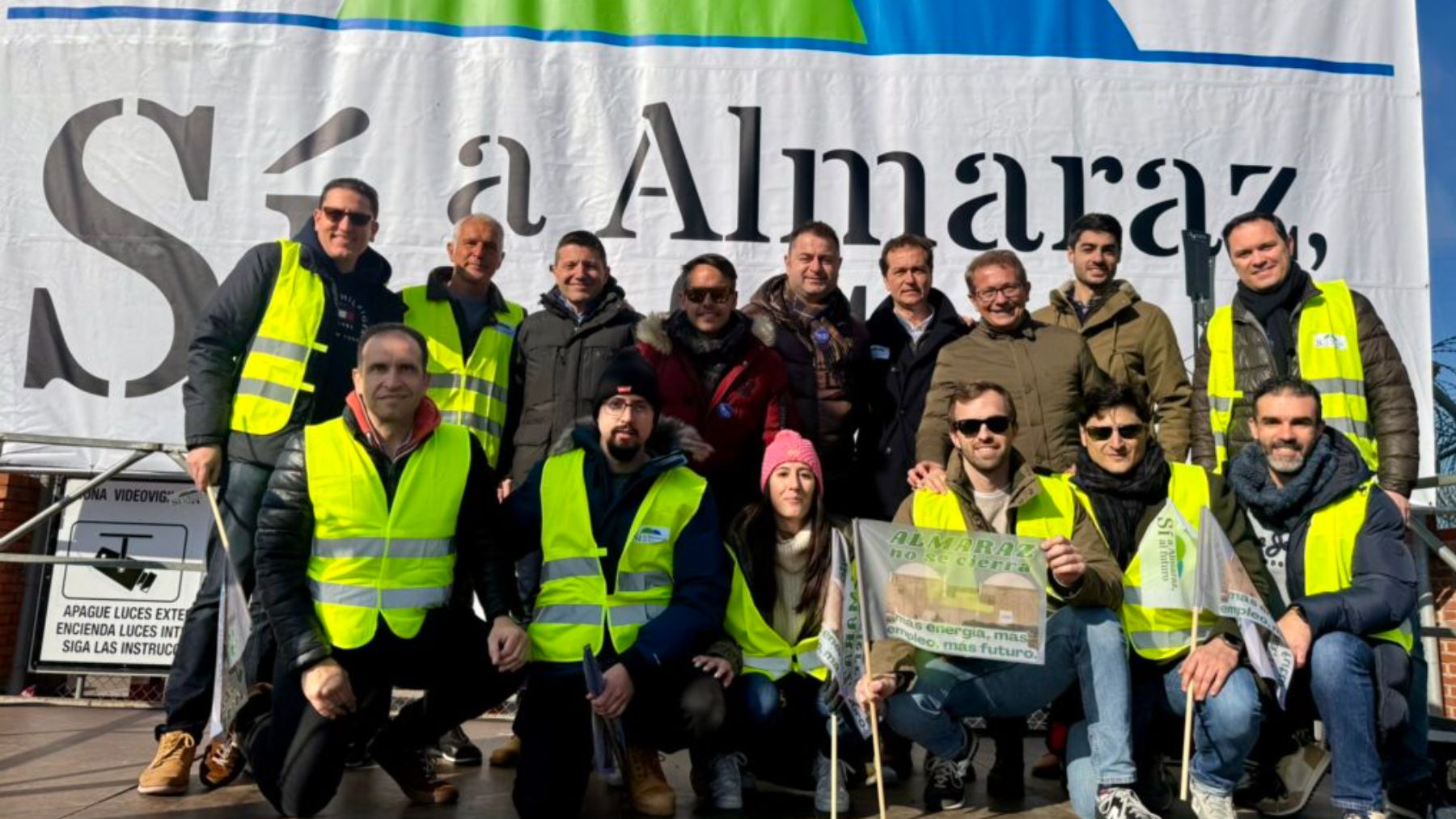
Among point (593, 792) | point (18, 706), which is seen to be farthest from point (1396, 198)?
point (18, 706)

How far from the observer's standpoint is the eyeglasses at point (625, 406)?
321 cm

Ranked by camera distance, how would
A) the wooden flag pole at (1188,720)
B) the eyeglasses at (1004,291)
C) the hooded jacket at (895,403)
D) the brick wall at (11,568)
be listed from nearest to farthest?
the wooden flag pole at (1188,720) < the eyeglasses at (1004,291) < the hooded jacket at (895,403) < the brick wall at (11,568)

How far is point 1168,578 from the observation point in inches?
123

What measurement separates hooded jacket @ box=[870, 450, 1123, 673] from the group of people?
11 mm

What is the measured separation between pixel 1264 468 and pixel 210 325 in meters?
3.23

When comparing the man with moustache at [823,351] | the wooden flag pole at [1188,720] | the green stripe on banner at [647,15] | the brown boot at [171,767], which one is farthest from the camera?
the green stripe on banner at [647,15]

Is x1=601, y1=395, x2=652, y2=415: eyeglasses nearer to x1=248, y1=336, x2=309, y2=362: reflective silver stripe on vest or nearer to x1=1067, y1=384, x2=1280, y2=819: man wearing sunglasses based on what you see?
x1=248, y1=336, x2=309, y2=362: reflective silver stripe on vest

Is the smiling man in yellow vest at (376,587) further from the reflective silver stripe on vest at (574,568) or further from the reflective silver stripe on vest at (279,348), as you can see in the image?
the reflective silver stripe on vest at (279,348)

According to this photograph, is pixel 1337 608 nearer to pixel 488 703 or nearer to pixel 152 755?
pixel 488 703

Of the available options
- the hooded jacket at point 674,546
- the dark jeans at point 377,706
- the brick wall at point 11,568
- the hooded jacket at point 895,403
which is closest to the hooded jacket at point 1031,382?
the hooded jacket at point 895,403

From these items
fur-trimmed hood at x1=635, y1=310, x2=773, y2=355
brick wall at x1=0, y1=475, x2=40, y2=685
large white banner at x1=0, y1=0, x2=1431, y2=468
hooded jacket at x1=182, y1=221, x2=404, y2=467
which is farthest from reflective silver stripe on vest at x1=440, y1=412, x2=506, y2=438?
brick wall at x1=0, y1=475, x2=40, y2=685

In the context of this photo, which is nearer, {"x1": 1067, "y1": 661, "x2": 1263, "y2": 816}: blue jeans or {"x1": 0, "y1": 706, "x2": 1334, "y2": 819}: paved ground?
{"x1": 1067, "y1": 661, "x2": 1263, "y2": 816}: blue jeans

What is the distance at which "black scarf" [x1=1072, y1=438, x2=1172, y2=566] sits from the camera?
3.18 meters

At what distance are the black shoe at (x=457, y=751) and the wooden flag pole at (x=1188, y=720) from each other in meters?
2.25
